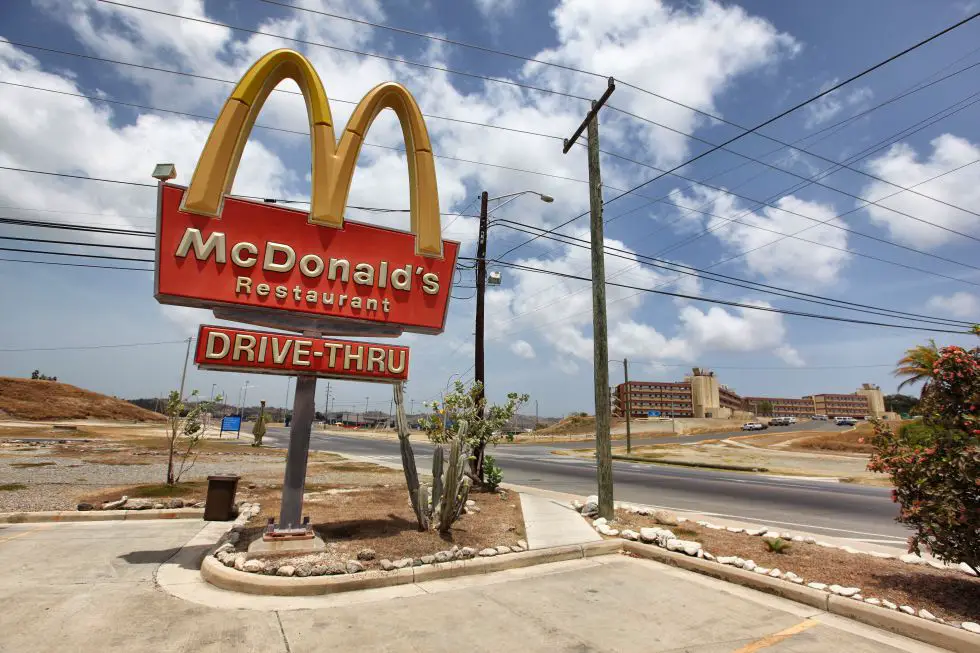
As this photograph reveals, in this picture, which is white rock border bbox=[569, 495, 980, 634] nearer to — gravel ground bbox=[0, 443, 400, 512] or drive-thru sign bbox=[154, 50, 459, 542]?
drive-thru sign bbox=[154, 50, 459, 542]

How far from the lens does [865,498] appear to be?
56.5ft

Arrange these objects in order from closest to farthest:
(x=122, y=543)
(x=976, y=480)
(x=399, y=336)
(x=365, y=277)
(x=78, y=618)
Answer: (x=78, y=618), (x=976, y=480), (x=122, y=543), (x=365, y=277), (x=399, y=336)

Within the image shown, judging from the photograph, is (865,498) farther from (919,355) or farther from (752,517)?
(919,355)

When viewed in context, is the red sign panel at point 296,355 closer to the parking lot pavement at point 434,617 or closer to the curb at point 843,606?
the parking lot pavement at point 434,617

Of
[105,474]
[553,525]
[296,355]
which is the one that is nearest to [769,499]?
[553,525]

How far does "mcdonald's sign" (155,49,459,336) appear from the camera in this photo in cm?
733

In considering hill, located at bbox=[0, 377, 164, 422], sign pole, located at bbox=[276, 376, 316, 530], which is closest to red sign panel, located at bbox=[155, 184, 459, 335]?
sign pole, located at bbox=[276, 376, 316, 530]

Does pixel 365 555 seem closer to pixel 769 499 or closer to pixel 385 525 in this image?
pixel 385 525

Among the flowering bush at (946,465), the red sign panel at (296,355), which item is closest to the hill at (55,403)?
the red sign panel at (296,355)

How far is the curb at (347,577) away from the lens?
233 inches

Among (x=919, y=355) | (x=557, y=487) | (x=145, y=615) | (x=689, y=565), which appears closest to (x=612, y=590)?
(x=689, y=565)

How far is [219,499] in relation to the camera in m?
10.1

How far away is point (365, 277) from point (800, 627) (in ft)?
24.8

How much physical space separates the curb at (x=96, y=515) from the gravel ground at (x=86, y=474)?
829 millimetres
